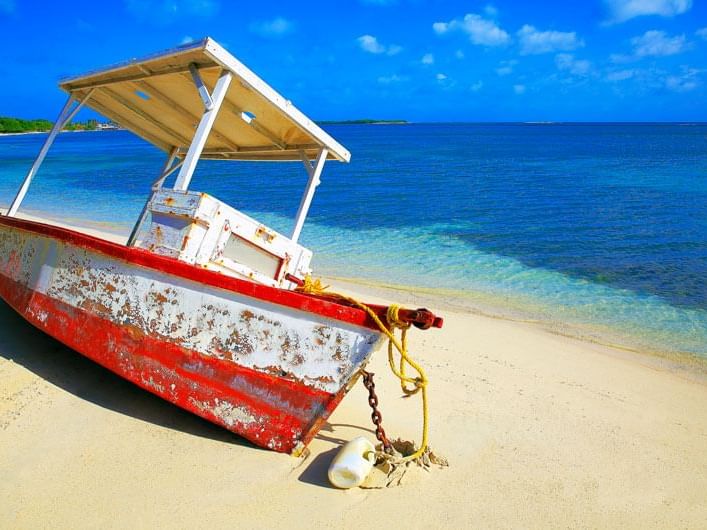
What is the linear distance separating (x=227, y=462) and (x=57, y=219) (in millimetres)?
16184

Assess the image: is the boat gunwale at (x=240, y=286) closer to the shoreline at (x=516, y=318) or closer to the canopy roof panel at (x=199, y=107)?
the canopy roof panel at (x=199, y=107)

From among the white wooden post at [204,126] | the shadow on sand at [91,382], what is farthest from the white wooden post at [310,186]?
the shadow on sand at [91,382]

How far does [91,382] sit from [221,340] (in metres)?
1.77

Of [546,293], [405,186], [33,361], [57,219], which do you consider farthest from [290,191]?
[33,361]

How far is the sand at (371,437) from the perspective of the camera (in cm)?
317

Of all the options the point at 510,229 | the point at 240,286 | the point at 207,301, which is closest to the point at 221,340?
the point at 207,301

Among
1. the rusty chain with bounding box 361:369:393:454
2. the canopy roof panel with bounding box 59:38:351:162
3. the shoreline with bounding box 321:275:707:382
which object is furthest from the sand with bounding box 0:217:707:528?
the canopy roof panel with bounding box 59:38:351:162

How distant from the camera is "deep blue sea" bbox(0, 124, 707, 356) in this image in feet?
29.0

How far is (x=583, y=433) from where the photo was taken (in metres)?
4.47

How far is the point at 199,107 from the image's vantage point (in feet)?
17.9

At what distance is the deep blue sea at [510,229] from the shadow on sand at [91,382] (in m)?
5.84

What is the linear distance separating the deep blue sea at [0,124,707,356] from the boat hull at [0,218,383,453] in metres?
5.52

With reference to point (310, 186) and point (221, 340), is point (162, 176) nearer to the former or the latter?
point (310, 186)

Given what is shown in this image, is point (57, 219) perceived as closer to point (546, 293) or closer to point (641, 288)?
point (546, 293)
